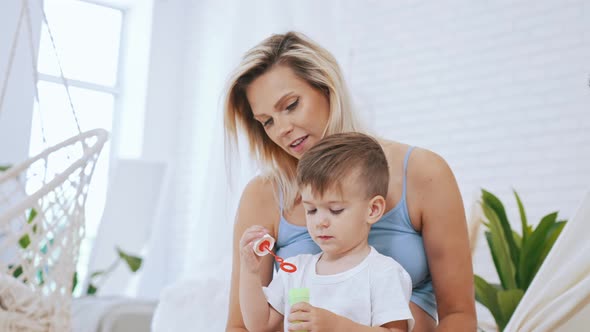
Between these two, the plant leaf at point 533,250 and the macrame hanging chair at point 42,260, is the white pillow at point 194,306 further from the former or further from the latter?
the plant leaf at point 533,250

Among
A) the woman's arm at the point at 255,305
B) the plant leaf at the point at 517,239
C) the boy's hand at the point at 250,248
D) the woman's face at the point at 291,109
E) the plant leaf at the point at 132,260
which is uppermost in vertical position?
the woman's face at the point at 291,109

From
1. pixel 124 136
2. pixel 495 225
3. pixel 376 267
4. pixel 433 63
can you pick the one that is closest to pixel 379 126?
pixel 433 63

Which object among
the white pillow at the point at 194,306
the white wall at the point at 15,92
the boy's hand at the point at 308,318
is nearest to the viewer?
the boy's hand at the point at 308,318

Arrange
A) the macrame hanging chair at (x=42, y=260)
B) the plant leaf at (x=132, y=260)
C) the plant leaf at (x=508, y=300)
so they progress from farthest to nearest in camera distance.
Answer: the plant leaf at (x=132, y=260)
the plant leaf at (x=508, y=300)
the macrame hanging chair at (x=42, y=260)

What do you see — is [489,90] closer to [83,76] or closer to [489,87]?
[489,87]

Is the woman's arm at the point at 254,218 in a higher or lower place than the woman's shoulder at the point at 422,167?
lower

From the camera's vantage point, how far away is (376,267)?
1.25m

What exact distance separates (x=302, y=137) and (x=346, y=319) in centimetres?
51

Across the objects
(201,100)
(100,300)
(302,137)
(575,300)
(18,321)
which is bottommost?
(100,300)

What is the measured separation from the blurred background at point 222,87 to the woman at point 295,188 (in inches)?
19.2

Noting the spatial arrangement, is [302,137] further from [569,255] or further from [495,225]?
[495,225]

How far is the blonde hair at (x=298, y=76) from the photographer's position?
1.55 metres

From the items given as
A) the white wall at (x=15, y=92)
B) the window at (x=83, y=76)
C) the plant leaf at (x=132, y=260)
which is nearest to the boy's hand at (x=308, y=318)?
the plant leaf at (x=132, y=260)

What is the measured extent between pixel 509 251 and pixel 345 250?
1513mm
